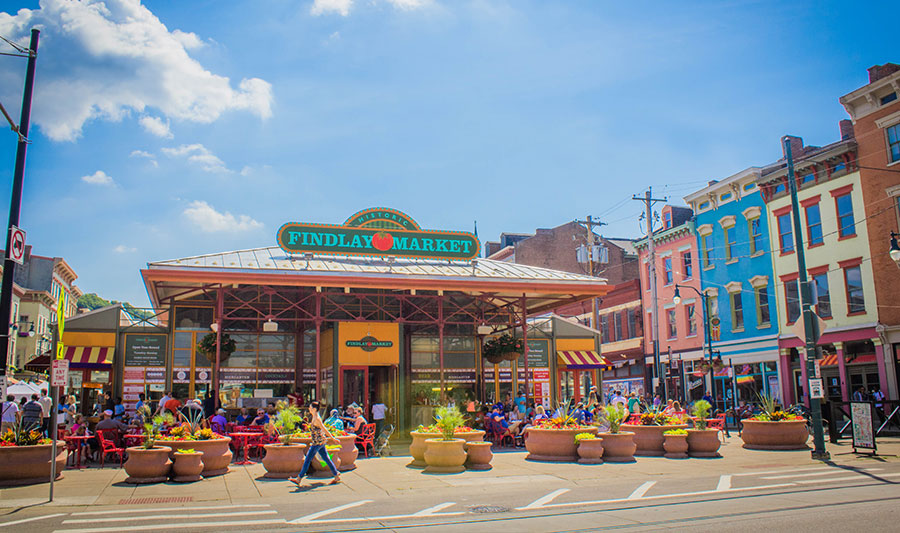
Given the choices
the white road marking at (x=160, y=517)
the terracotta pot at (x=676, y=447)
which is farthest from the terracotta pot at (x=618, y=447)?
the white road marking at (x=160, y=517)

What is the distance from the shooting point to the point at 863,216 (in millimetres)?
29547

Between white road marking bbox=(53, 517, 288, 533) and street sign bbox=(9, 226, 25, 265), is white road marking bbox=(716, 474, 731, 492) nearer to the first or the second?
white road marking bbox=(53, 517, 288, 533)

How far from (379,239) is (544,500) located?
1487 centimetres

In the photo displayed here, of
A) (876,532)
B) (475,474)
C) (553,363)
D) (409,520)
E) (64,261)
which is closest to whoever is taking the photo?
(876,532)

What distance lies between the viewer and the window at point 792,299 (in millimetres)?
33934

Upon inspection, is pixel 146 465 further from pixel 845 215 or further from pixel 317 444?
pixel 845 215

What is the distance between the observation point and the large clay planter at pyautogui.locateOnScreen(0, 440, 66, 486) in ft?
42.3

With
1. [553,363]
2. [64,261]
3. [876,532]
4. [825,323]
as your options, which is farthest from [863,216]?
[64,261]

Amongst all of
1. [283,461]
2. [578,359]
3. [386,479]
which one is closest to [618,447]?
[386,479]

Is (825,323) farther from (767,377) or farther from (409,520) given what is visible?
(409,520)

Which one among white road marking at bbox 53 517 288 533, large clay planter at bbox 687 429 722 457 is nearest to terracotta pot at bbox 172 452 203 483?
white road marking at bbox 53 517 288 533

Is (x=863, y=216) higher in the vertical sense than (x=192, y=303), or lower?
higher

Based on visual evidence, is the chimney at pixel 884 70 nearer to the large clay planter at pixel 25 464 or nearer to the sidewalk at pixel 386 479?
the sidewalk at pixel 386 479

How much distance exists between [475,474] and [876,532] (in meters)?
8.02
